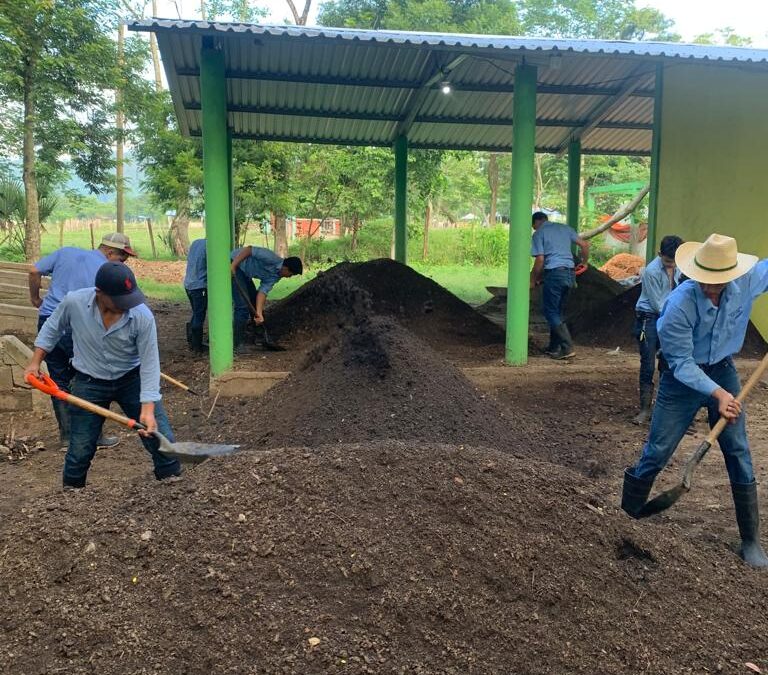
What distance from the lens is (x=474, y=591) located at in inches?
102

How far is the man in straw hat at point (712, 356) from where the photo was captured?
317 centimetres

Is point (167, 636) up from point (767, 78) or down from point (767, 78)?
down

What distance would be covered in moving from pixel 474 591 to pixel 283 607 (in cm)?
70

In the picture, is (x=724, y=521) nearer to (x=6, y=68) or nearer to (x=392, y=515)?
(x=392, y=515)

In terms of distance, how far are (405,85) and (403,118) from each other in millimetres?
1690

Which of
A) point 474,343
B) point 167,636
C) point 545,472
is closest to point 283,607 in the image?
point 167,636

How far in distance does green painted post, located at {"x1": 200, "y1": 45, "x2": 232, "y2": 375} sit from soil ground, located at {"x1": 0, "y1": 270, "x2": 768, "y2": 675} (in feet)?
10.5

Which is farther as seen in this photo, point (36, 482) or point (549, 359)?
point (549, 359)

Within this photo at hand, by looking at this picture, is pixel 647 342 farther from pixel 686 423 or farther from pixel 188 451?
pixel 188 451

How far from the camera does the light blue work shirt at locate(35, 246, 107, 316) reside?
495 centimetres

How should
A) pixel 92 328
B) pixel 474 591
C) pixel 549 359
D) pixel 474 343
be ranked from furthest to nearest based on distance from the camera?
1. pixel 474 343
2. pixel 549 359
3. pixel 92 328
4. pixel 474 591

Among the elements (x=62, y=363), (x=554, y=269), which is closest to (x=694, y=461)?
(x=62, y=363)

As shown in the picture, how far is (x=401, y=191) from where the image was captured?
40.4 ft

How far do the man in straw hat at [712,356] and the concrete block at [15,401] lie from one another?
4.96 m
